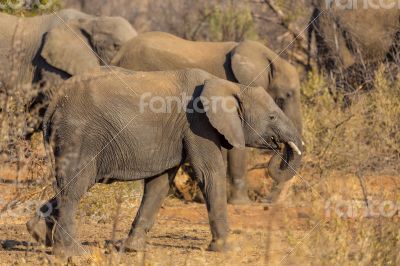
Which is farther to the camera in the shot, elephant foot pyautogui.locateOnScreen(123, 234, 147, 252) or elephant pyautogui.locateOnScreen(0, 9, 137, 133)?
elephant pyautogui.locateOnScreen(0, 9, 137, 133)

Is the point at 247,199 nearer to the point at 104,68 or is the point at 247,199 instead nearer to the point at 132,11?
the point at 104,68

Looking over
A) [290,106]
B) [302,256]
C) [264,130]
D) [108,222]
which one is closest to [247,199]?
[290,106]

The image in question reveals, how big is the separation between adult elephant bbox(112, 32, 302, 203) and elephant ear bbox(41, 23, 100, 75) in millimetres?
430

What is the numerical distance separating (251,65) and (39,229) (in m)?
4.60

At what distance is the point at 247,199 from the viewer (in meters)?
12.1

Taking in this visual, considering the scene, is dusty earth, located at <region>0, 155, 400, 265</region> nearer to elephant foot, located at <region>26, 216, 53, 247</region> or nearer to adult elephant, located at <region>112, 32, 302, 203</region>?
elephant foot, located at <region>26, 216, 53, 247</region>

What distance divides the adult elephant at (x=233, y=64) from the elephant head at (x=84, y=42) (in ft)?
1.27

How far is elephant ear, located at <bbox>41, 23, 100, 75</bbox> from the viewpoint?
1253 centimetres

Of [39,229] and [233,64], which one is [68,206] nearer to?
[39,229]

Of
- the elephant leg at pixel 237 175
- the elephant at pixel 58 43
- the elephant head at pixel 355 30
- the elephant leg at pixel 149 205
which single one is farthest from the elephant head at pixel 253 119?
the elephant head at pixel 355 30

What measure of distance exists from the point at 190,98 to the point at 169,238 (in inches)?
54.0

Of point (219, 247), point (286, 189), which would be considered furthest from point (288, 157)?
point (286, 189)

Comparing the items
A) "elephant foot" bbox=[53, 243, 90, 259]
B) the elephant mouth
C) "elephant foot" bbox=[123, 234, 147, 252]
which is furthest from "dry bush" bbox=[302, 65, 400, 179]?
"elephant foot" bbox=[53, 243, 90, 259]

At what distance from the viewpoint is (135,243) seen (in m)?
8.56
